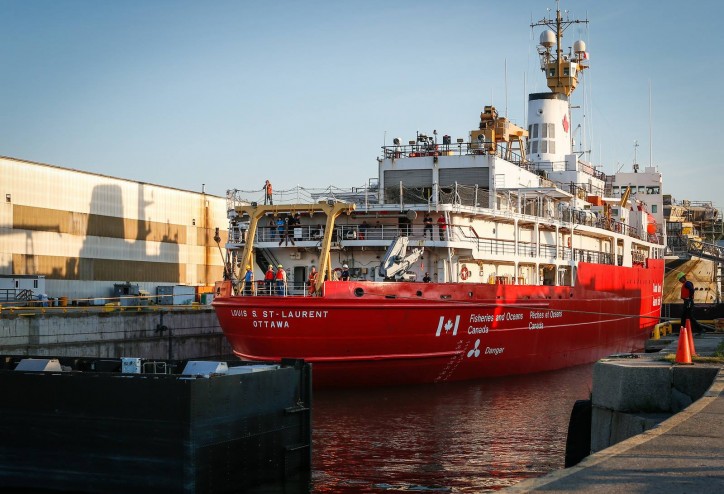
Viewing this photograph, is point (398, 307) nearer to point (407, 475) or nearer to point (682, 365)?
point (407, 475)

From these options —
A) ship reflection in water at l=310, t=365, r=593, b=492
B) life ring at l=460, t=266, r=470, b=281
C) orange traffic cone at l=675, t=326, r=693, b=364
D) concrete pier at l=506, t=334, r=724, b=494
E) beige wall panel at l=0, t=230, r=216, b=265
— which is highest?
beige wall panel at l=0, t=230, r=216, b=265

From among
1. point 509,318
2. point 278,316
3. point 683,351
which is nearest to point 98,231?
point 278,316

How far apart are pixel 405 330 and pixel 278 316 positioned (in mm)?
3343

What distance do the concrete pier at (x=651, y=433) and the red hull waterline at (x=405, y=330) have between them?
9125mm

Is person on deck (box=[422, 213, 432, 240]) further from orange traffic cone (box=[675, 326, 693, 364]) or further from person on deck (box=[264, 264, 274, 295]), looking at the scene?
orange traffic cone (box=[675, 326, 693, 364])

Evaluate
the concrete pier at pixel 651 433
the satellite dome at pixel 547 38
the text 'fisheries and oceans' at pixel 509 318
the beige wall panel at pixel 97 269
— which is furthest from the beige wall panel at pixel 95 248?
the concrete pier at pixel 651 433

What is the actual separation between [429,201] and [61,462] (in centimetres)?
1533

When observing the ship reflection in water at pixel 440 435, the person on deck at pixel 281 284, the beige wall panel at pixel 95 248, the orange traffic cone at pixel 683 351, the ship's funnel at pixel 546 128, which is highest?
the ship's funnel at pixel 546 128

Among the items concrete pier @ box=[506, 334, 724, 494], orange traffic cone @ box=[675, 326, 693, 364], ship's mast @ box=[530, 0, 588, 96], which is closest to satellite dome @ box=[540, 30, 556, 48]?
ship's mast @ box=[530, 0, 588, 96]

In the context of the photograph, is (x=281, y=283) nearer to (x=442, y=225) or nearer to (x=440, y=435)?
(x=442, y=225)

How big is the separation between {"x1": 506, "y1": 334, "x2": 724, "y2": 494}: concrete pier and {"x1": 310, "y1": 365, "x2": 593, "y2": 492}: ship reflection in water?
2.64m

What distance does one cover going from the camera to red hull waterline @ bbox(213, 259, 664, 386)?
21.4m

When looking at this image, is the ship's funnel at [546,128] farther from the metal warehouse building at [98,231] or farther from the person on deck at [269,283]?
the person on deck at [269,283]

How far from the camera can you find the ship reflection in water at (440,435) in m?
13.9
